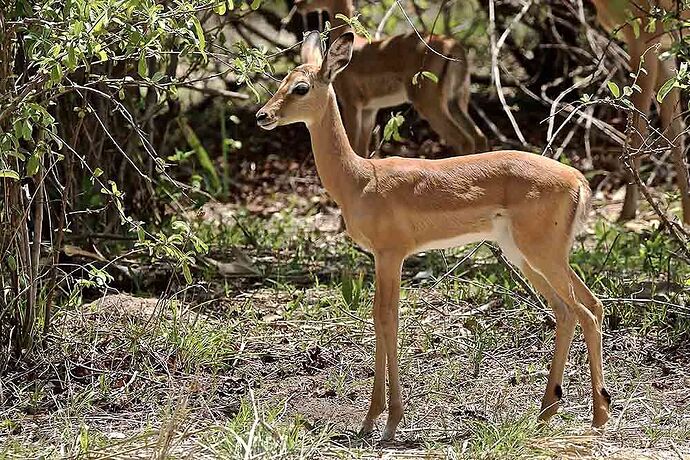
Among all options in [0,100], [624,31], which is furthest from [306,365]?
[624,31]

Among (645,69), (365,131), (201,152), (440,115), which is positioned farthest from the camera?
(201,152)

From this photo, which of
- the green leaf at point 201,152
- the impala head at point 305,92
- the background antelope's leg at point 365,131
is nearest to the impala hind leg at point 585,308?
the impala head at point 305,92

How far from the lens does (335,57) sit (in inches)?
184

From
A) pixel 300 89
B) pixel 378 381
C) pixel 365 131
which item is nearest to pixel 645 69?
pixel 365 131

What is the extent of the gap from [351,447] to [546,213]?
110 centimetres

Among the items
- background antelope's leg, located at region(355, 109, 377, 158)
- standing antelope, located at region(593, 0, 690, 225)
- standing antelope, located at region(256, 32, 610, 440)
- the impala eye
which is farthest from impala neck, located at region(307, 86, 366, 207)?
background antelope's leg, located at region(355, 109, 377, 158)

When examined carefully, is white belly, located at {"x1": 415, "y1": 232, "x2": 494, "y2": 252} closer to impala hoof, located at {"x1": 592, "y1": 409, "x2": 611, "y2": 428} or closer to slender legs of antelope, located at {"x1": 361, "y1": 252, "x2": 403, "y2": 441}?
slender legs of antelope, located at {"x1": 361, "y1": 252, "x2": 403, "y2": 441}

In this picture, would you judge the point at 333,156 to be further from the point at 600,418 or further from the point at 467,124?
the point at 467,124

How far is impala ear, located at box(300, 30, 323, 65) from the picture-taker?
16.2 ft

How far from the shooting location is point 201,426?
464cm

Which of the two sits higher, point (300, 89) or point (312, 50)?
point (312, 50)

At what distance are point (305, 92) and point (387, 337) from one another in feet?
3.17

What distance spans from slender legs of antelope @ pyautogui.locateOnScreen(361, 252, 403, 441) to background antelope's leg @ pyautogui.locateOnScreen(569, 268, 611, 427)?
66cm

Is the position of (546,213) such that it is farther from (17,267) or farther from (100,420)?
(17,267)
